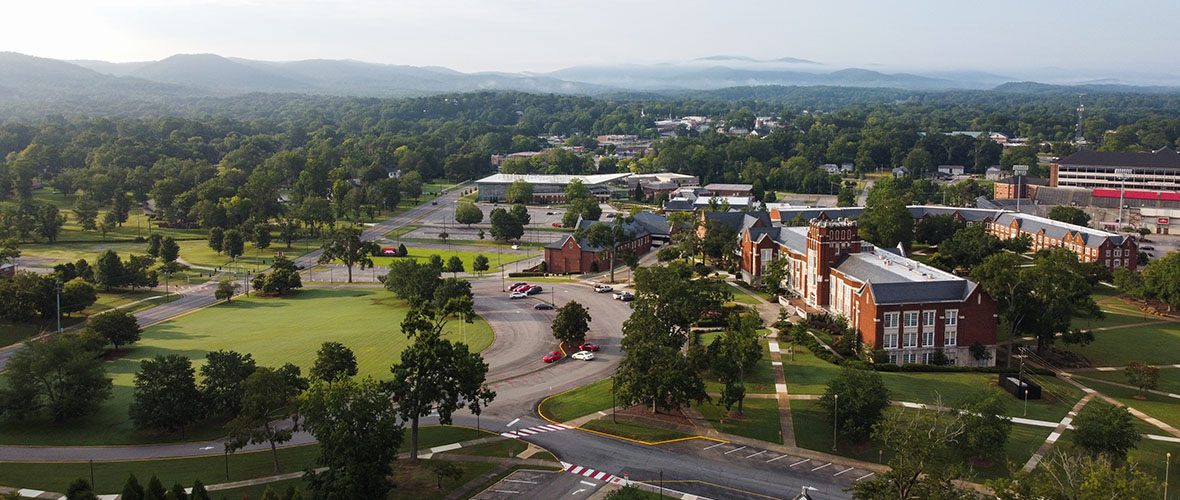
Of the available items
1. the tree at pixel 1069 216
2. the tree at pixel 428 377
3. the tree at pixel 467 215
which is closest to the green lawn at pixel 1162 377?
the tree at pixel 428 377

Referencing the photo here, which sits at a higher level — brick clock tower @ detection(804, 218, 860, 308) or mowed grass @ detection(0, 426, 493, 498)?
brick clock tower @ detection(804, 218, 860, 308)

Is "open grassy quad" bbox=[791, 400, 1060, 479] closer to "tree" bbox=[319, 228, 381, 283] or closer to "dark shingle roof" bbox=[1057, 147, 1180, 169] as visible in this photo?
"tree" bbox=[319, 228, 381, 283]

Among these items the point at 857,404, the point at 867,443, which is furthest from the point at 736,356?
the point at 867,443

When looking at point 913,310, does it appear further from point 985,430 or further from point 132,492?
point 132,492

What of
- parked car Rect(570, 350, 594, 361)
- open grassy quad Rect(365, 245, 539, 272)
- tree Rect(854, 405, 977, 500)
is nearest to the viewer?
tree Rect(854, 405, 977, 500)

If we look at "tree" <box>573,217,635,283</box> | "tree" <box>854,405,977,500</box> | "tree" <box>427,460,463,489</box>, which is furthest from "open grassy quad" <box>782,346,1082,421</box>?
"tree" <box>573,217,635,283</box>

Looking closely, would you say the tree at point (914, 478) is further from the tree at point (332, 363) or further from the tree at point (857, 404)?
the tree at point (332, 363)
